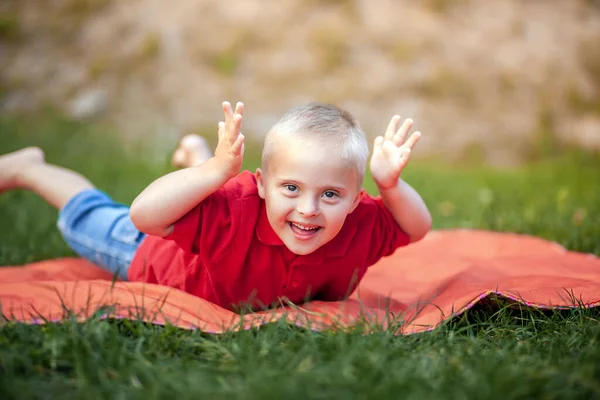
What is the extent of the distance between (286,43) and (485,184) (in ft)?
10.8

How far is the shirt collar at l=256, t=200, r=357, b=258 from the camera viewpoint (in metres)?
1.98

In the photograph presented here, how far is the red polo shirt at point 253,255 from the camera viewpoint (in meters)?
1.95

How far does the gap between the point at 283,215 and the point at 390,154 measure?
1.31ft

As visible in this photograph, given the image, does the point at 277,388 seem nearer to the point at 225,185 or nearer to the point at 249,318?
the point at 249,318

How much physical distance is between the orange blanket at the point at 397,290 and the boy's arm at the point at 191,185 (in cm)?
23

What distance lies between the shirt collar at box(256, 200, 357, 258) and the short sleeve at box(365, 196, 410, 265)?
3.4 inches

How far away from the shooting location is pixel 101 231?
2564mm

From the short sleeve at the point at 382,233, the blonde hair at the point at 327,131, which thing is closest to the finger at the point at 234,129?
the blonde hair at the point at 327,131

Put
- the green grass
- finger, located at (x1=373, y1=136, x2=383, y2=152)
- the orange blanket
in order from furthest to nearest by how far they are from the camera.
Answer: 1. finger, located at (x1=373, y1=136, x2=383, y2=152)
2. the orange blanket
3. the green grass

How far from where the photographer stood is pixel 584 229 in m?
3.23

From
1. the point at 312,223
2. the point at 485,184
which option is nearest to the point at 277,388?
the point at 312,223

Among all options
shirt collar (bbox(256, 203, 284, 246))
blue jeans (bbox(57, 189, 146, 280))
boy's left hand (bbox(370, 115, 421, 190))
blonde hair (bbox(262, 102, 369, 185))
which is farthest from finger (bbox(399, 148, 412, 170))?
blue jeans (bbox(57, 189, 146, 280))

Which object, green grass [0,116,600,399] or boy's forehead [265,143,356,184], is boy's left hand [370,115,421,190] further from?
green grass [0,116,600,399]

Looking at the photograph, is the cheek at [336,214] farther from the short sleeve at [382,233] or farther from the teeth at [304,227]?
the short sleeve at [382,233]
